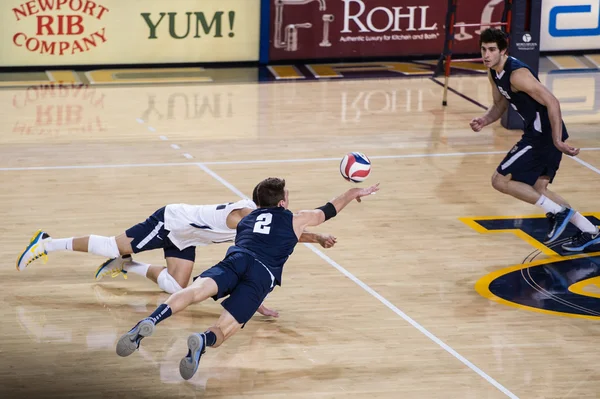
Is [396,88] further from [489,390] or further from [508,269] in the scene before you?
[489,390]

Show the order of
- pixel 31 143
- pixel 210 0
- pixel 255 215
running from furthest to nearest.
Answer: pixel 210 0
pixel 31 143
pixel 255 215

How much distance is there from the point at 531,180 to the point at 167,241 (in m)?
3.63

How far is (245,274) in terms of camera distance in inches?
292

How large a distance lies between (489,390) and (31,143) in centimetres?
853

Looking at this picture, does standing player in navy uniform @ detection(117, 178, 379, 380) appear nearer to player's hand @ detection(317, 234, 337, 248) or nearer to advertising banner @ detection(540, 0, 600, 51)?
player's hand @ detection(317, 234, 337, 248)

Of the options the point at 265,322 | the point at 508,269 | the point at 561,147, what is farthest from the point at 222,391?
the point at 561,147

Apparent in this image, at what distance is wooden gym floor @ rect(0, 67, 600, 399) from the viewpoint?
734 cm

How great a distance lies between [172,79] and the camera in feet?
60.5

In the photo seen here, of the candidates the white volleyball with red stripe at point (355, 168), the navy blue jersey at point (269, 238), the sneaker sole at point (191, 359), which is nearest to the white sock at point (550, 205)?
the white volleyball with red stripe at point (355, 168)

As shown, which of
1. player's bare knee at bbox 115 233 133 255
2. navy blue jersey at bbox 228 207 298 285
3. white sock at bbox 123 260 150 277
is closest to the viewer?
navy blue jersey at bbox 228 207 298 285

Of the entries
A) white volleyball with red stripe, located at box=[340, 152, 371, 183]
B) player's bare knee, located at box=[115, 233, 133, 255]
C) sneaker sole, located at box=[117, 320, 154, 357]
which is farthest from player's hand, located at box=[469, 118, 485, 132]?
sneaker sole, located at box=[117, 320, 154, 357]

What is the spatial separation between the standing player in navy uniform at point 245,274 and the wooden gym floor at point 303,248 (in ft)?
1.07

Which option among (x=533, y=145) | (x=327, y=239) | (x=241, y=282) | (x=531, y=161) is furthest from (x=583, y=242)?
(x=241, y=282)

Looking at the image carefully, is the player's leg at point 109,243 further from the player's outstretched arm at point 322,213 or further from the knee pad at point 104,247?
the player's outstretched arm at point 322,213
